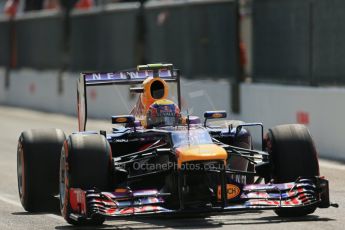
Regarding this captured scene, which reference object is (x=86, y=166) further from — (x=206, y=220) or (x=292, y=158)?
(x=292, y=158)

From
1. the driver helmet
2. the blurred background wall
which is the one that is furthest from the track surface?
the blurred background wall

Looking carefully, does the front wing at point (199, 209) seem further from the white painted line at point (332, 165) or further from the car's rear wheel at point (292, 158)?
the white painted line at point (332, 165)

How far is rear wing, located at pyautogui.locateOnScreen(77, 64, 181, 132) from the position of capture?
519 inches

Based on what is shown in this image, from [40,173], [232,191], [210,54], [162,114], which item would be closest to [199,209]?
[232,191]

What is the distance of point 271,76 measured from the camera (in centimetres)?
2078

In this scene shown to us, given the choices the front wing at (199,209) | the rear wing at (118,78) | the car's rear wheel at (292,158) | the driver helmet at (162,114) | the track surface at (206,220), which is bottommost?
the track surface at (206,220)

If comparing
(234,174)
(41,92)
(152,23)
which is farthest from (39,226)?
(41,92)

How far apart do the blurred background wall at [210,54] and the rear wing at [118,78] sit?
3.45 ft

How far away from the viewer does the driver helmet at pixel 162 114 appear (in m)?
12.3

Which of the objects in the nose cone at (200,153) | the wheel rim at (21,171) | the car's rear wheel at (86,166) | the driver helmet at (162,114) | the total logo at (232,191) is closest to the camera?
the nose cone at (200,153)

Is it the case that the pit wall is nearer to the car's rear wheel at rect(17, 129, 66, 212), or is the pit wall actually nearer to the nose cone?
the car's rear wheel at rect(17, 129, 66, 212)

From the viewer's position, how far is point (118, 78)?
13.6 meters

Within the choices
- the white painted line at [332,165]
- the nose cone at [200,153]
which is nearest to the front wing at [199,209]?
the nose cone at [200,153]

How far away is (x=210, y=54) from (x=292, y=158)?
40.1 ft
